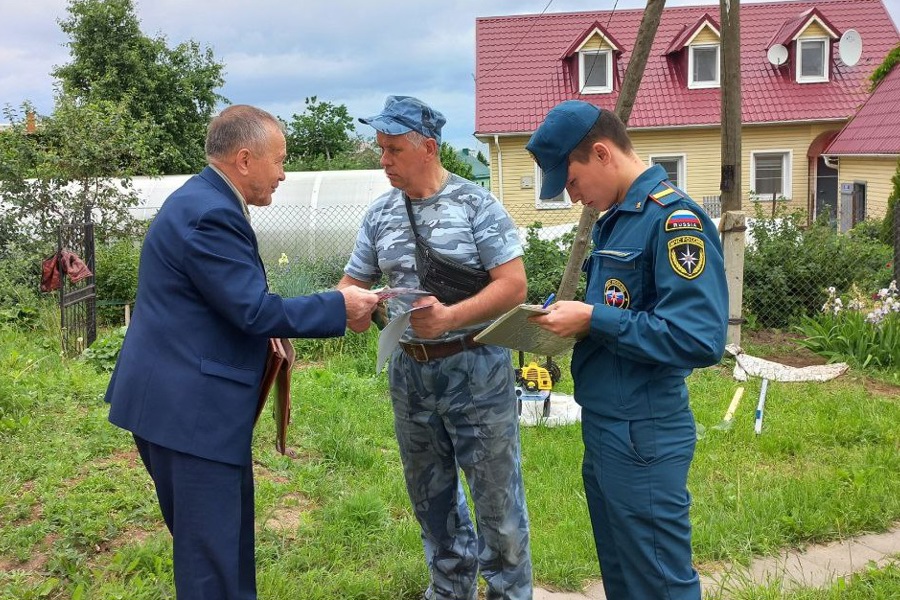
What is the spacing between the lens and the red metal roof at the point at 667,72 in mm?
22391

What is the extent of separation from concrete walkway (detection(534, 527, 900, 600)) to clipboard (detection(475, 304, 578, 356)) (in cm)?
149

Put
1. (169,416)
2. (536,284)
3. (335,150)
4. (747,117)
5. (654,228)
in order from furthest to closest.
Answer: (335,150), (747,117), (536,284), (169,416), (654,228)

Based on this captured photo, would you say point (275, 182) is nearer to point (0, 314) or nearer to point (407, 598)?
point (407, 598)

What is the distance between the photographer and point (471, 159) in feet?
132

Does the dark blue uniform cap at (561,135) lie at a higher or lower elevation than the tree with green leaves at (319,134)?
lower

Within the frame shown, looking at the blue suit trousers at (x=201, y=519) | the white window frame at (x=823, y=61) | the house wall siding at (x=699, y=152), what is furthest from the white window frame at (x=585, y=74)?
the blue suit trousers at (x=201, y=519)

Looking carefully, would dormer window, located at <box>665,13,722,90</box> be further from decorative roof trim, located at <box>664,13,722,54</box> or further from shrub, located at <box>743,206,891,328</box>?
shrub, located at <box>743,206,891,328</box>

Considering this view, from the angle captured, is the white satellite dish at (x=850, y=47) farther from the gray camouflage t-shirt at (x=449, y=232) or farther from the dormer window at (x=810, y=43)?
the gray camouflage t-shirt at (x=449, y=232)

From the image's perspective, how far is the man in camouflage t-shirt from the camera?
314 centimetres

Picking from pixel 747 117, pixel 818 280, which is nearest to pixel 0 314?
pixel 818 280

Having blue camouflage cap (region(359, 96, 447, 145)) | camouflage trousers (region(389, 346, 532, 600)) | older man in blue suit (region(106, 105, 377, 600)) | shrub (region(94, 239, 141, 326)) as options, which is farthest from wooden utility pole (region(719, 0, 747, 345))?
shrub (region(94, 239, 141, 326))

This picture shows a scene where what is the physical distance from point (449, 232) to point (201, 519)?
136cm

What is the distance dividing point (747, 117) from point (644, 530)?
72.2ft

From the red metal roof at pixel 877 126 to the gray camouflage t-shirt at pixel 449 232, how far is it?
54.2ft
